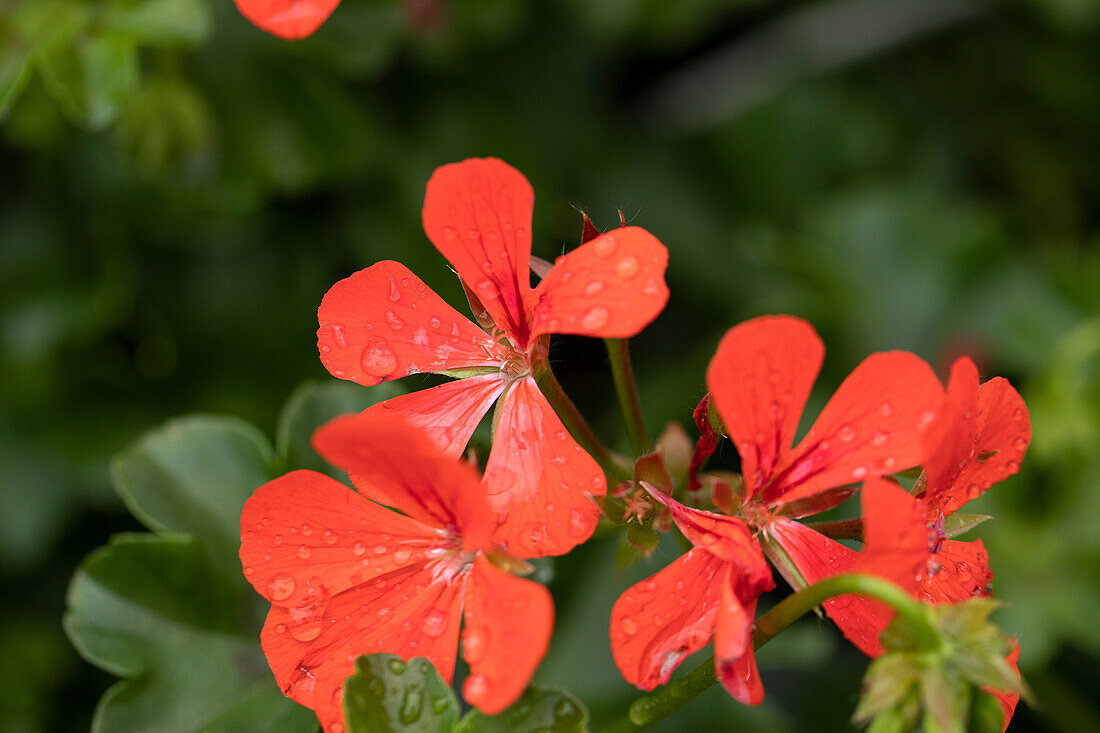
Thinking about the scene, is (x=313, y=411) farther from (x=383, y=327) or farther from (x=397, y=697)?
(x=397, y=697)

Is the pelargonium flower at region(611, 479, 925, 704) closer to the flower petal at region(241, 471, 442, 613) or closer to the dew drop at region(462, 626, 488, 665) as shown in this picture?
the dew drop at region(462, 626, 488, 665)

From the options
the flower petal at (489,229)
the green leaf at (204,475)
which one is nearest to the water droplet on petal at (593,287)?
the flower petal at (489,229)

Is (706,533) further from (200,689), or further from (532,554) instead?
(200,689)

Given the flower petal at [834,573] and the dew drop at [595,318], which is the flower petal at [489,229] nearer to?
the dew drop at [595,318]

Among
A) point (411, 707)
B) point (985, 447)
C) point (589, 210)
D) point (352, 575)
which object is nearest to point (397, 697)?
point (411, 707)

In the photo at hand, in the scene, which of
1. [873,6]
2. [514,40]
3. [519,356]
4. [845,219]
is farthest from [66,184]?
[873,6]

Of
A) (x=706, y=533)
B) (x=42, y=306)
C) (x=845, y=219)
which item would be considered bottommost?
(x=845, y=219)
